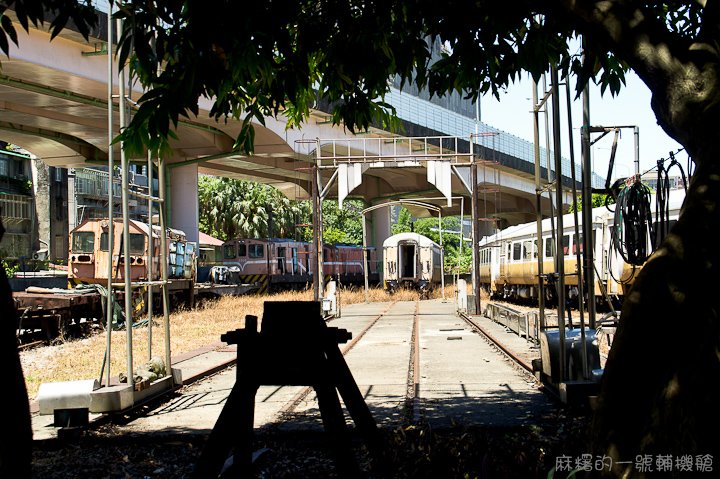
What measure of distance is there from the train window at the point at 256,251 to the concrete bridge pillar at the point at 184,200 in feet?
33.4

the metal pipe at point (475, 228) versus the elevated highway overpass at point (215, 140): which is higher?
the elevated highway overpass at point (215, 140)

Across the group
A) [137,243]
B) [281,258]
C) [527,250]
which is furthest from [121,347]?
[281,258]

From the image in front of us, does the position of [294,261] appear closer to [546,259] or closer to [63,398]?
[546,259]

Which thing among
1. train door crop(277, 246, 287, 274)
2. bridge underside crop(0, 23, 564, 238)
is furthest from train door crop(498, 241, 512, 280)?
train door crop(277, 246, 287, 274)

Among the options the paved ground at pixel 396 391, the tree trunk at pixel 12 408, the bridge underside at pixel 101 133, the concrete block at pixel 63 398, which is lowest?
the paved ground at pixel 396 391

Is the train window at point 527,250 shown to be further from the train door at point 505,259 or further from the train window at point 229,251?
the train window at point 229,251

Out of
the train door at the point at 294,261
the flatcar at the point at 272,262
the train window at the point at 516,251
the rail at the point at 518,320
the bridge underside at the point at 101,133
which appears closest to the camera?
the rail at the point at 518,320

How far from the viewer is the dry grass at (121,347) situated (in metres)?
11.4

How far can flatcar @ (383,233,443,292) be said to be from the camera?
41.8 metres

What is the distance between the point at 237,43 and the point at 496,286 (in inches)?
1336

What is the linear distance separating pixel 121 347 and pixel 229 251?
29255 mm

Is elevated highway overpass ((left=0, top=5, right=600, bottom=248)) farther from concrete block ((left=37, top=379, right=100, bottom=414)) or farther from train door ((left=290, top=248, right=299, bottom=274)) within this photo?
concrete block ((left=37, top=379, right=100, bottom=414))

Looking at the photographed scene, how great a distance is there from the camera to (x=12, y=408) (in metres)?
3.21

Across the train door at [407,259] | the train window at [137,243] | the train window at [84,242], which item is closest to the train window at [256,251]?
the train door at [407,259]
